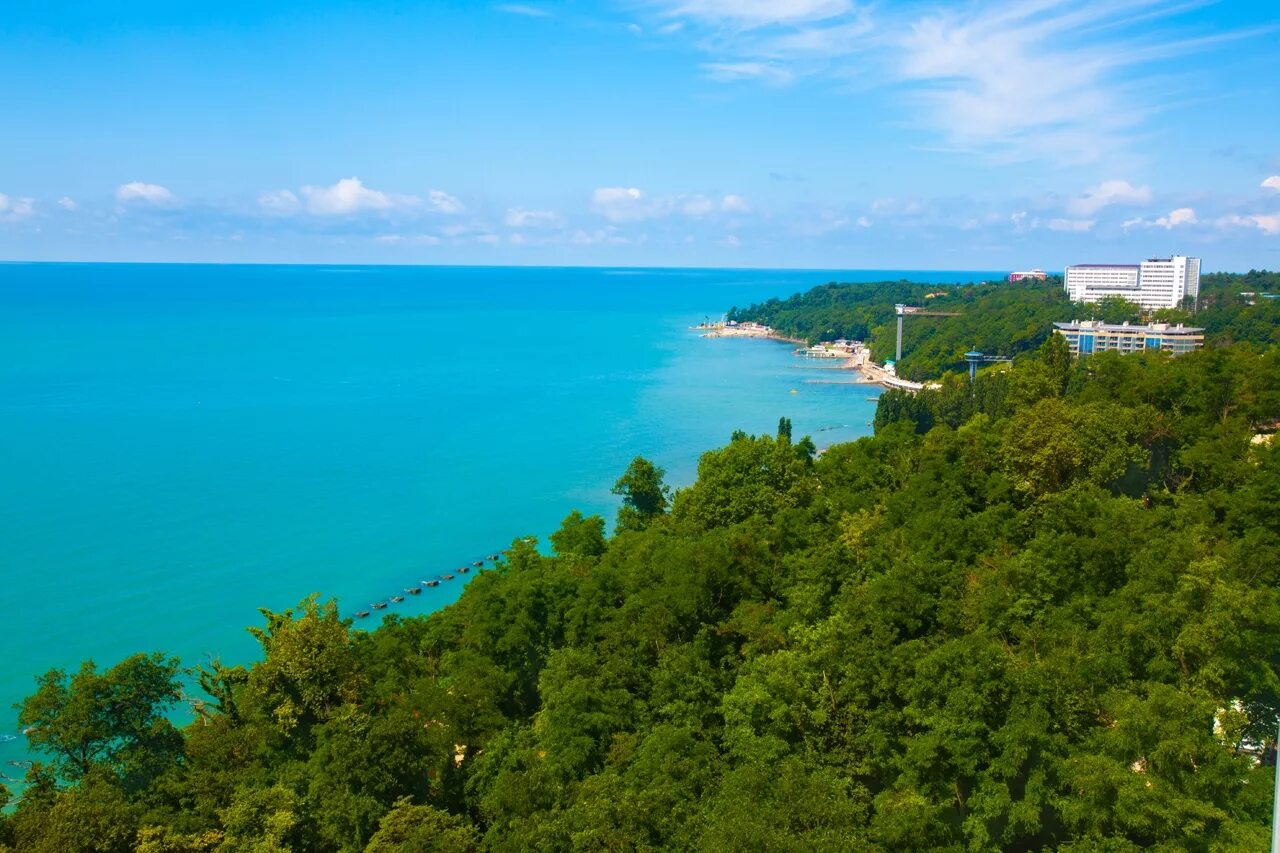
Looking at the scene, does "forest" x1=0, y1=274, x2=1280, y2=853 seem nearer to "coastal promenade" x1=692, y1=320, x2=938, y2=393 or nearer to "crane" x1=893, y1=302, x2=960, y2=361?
"coastal promenade" x1=692, y1=320, x2=938, y2=393

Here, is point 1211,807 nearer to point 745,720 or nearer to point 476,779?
point 745,720

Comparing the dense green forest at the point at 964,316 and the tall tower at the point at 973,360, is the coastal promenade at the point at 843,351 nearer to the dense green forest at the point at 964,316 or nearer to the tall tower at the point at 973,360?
the dense green forest at the point at 964,316

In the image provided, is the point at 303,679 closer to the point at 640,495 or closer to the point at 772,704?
the point at 772,704

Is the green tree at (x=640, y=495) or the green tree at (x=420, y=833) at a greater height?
the green tree at (x=640, y=495)

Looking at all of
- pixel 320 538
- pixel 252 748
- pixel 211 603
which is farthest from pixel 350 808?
pixel 320 538

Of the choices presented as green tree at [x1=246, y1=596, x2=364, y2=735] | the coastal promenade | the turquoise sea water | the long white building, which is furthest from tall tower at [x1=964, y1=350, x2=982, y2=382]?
green tree at [x1=246, y1=596, x2=364, y2=735]

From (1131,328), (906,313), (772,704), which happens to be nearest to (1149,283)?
(906,313)

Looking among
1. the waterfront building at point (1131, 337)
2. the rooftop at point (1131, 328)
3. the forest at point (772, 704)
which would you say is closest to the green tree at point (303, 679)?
the forest at point (772, 704)
